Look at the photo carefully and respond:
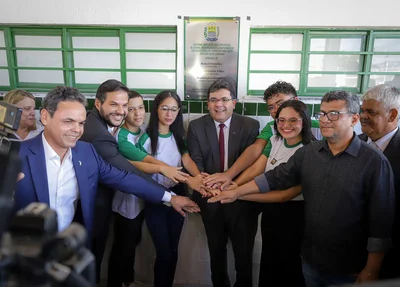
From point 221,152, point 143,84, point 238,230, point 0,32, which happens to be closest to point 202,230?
point 238,230

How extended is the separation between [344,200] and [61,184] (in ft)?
4.78

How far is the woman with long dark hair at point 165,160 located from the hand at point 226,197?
0.74 feet

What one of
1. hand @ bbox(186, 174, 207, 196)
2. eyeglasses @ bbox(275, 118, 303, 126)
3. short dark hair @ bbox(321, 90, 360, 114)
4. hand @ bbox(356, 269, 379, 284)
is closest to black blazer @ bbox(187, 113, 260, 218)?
hand @ bbox(186, 174, 207, 196)

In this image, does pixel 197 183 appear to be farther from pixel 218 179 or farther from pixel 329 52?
pixel 329 52

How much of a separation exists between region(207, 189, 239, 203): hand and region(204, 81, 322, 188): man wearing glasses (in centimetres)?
10

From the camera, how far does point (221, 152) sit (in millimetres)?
2199

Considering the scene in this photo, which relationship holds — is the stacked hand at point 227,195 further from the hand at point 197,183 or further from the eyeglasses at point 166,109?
the eyeglasses at point 166,109

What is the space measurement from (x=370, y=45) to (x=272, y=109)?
1289 mm

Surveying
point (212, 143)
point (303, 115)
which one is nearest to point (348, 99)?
point (303, 115)

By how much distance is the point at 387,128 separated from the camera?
1632 mm

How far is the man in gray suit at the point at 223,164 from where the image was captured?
6.85 feet

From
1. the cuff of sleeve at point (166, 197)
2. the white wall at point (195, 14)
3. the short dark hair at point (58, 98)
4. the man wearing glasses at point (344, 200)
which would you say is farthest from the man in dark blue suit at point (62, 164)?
the man wearing glasses at point (344, 200)

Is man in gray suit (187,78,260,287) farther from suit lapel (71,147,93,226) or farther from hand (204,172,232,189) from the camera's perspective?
suit lapel (71,147,93,226)

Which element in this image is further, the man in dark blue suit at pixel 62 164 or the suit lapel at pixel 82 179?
the suit lapel at pixel 82 179
